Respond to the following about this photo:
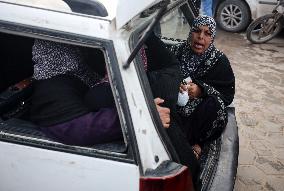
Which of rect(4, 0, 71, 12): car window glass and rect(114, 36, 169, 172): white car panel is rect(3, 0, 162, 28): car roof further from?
rect(114, 36, 169, 172): white car panel

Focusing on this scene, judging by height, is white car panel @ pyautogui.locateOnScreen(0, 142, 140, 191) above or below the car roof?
below

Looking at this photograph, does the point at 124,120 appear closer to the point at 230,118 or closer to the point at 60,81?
the point at 60,81

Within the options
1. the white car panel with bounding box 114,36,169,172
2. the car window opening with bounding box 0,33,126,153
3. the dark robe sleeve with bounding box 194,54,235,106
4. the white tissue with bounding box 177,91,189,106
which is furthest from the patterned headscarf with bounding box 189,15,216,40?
the white car panel with bounding box 114,36,169,172

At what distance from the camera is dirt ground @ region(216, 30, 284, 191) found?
3854 mm

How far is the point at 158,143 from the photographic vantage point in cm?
190

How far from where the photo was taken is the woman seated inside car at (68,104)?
6.40 feet

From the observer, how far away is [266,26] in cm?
774

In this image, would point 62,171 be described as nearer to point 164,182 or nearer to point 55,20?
point 164,182

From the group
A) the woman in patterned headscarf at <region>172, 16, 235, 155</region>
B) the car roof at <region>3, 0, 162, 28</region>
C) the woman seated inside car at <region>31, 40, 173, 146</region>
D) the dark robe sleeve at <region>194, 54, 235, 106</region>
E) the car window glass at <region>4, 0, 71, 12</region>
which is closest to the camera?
the car roof at <region>3, 0, 162, 28</region>

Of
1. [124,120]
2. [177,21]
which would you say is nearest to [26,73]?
[124,120]

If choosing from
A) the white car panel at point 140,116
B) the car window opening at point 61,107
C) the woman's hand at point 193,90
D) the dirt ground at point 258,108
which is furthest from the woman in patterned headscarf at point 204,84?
the white car panel at point 140,116

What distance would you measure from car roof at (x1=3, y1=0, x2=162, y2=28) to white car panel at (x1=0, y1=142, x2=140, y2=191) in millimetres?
662

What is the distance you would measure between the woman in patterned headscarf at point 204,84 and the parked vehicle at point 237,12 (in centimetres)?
505

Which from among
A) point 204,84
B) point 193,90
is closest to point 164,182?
point 193,90
